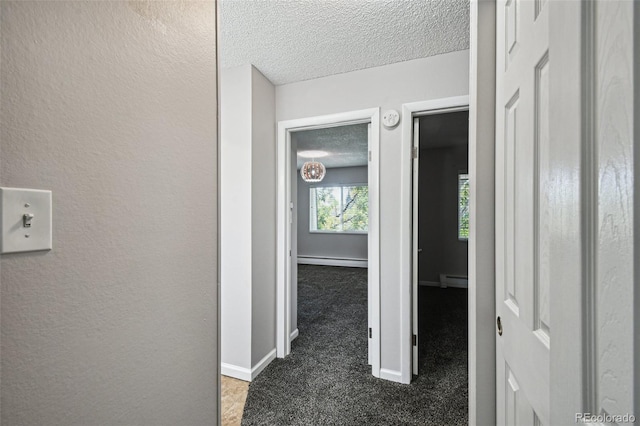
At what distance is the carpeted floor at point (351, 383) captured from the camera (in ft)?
5.75

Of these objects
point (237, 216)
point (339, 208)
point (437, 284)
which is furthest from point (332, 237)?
point (237, 216)

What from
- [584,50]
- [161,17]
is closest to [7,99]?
[161,17]

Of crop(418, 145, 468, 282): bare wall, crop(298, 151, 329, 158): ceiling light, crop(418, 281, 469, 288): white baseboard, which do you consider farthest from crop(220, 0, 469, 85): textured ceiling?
crop(418, 281, 469, 288): white baseboard

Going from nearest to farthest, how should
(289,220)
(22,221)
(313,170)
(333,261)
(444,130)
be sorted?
(22,221)
(289,220)
(444,130)
(313,170)
(333,261)

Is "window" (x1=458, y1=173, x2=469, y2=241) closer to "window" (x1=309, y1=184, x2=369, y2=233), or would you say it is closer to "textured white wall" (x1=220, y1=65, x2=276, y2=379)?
"window" (x1=309, y1=184, x2=369, y2=233)

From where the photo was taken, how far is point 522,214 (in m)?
0.77

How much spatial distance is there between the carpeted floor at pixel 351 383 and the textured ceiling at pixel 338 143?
221 cm

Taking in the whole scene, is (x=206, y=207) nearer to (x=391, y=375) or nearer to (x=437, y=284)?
(x=391, y=375)

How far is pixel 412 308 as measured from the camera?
7.00 ft

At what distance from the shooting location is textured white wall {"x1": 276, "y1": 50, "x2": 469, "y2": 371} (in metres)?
2.02

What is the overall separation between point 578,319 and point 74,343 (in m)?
0.97

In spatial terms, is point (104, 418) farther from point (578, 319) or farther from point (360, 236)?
point (360, 236)

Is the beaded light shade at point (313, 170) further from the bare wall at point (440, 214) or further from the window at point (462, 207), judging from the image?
the window at point (462, 207)

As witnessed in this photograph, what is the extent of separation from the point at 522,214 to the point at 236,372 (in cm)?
221
